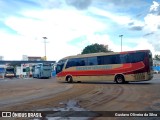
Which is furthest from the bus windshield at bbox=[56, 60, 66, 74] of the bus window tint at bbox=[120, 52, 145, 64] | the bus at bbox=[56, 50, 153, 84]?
the bus window tint at bbox=[120, 52, 145, 64]

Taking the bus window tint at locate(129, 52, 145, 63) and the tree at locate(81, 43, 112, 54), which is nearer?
the bus window tint at locate(129, 52, 145, 63)

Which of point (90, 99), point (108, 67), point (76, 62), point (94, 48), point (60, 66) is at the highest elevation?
point (94, 48)

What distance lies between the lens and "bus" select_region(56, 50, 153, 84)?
28250 mm

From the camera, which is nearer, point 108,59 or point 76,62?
point 108,59

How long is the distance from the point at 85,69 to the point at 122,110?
72.6 feet

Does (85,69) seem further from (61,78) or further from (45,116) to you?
(45,116)

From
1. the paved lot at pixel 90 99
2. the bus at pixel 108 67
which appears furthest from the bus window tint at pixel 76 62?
the paved lot at pixel 90 99

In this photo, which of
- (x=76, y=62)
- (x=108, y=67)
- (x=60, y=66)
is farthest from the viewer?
(x=60, y=66)

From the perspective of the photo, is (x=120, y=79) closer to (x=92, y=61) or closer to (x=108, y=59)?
(x=108, y=59)

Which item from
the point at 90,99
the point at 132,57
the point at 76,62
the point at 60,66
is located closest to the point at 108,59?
the point at 132,57

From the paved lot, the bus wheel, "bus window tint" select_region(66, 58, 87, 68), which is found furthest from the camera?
the bus wheel

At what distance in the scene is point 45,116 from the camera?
10.5m

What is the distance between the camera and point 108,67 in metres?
31.0

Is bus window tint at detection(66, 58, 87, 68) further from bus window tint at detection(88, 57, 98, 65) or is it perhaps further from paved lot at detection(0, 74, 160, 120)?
paved lot at detection(0, 74, 160, 120)
